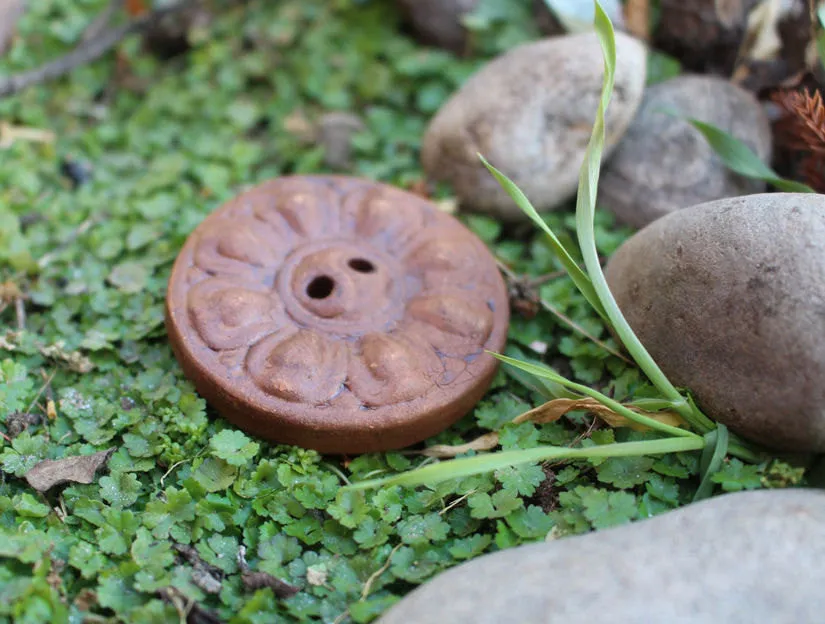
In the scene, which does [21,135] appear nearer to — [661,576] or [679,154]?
[679,154]

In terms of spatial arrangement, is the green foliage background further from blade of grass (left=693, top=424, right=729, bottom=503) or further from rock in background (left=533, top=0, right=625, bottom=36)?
rock in background (left=533, top=0, right=625, bottom=36)

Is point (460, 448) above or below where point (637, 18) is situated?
below

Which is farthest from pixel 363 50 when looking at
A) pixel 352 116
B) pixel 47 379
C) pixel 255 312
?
pixel 47 379

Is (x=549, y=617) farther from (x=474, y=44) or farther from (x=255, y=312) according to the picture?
(x=474, y=44)

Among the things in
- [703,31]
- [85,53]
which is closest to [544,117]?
[703,31]

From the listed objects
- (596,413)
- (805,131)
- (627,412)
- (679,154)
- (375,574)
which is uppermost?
(805,131)

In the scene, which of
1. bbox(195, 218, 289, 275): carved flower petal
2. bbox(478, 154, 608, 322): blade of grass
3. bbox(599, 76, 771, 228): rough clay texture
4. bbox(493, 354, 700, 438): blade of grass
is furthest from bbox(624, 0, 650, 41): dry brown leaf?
bbox(493, 354, 700, 438): blade of grass

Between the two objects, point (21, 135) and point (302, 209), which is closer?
point (302, 209)

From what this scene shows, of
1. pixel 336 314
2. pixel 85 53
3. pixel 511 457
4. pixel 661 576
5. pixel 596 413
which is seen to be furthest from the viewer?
pixel 85 53
